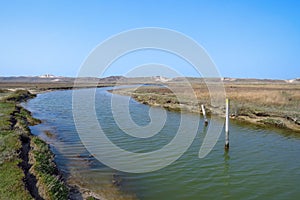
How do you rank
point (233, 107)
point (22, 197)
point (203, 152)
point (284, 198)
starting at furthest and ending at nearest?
point (233, 107), point (203, 152), point (284, 198), point (22, 197)

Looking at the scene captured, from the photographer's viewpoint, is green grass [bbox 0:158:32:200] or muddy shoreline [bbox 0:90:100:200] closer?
green grass [bbox 0:158:32:200]

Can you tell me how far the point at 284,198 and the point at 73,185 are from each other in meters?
7.75

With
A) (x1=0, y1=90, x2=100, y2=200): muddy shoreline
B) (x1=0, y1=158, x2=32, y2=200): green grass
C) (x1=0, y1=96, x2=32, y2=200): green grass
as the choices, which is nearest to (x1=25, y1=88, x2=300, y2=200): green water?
(x1=0, y1=90, x2=100, y2=200): muddy shoreline

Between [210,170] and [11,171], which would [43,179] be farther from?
[210,170]

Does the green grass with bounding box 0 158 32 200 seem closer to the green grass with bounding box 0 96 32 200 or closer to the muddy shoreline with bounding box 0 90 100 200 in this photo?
the green grass with bounding box 0 96 32 200

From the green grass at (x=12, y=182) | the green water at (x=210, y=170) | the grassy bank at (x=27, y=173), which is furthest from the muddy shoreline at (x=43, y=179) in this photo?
the green water at (x=210, y=170)

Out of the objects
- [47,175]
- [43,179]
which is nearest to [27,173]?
[47,175]

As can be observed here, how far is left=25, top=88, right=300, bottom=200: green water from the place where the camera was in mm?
10711

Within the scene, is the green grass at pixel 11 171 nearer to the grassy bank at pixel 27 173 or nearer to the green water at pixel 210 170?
the grassy bank at pixel 27 173

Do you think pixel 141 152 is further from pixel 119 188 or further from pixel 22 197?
pixel 22 197

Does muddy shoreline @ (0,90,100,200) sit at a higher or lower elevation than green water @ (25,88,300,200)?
higher

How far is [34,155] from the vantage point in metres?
12.3

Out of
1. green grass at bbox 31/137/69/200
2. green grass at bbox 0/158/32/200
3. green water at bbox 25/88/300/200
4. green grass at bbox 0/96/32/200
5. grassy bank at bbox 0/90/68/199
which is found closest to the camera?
green grass at bbox 0/158/32/200

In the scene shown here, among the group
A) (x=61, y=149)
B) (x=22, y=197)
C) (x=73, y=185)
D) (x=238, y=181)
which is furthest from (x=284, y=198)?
(x=61, y=149)
